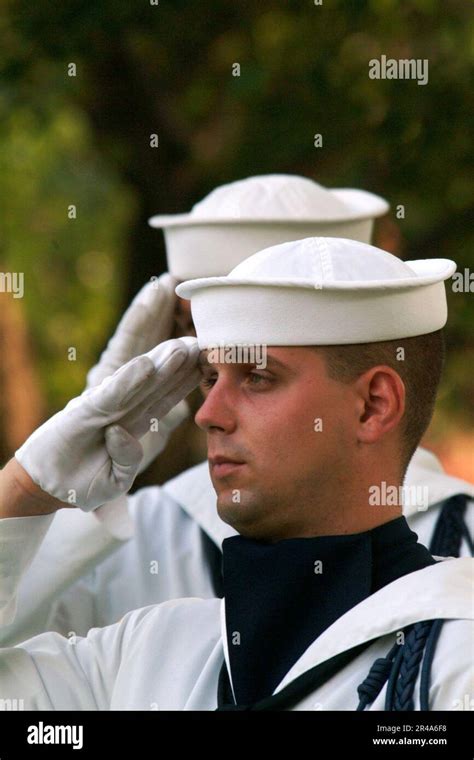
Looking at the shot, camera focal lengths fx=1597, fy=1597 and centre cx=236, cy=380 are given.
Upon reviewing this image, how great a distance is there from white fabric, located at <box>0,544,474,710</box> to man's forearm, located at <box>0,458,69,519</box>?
10.0 inches

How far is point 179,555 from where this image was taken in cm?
425

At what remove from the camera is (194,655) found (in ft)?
9.37

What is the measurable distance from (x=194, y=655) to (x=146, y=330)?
1.57 m

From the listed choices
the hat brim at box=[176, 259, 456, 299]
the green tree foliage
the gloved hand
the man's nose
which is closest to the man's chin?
the man's nose

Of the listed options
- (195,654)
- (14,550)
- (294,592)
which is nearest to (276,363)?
(294,592)

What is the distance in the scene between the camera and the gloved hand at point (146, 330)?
4246 millimetres

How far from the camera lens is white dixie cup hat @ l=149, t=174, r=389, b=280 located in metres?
4.20

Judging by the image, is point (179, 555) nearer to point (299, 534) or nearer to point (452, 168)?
point (299, 534)

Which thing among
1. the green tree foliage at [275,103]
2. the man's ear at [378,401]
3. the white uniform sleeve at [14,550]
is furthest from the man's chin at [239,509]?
the green tree foliage at [275,103]

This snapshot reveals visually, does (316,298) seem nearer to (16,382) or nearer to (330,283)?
(330,283)

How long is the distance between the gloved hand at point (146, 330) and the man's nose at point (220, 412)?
1510mm

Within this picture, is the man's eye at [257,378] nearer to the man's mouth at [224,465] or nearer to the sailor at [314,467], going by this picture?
the sailor at [314,467]

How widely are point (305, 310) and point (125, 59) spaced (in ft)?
13.8

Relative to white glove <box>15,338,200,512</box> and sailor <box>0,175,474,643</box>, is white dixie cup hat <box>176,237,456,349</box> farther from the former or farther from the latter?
sailor <box>0,175,474,643</box>
